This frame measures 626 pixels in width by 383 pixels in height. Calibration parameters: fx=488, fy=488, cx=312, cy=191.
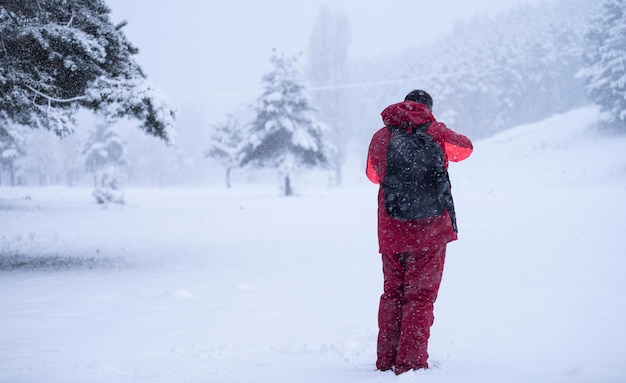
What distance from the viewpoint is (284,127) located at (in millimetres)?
29266

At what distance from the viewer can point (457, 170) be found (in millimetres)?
33781

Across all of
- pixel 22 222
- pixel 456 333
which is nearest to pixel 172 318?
pixel 456 333

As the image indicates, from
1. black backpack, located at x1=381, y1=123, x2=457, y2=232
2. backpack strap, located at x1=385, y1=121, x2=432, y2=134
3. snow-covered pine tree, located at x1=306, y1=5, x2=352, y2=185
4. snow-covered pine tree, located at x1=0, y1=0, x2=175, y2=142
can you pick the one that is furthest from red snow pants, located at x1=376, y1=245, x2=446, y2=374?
snow-covered pine tree, located at x1=306, y1=5, x2=352, y2=185

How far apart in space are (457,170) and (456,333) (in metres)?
30.8

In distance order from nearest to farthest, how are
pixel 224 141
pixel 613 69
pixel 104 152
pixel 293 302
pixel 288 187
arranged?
pixel 293 302 → pixel 288 187 → pixel 613 69 → pixel 224 141 → pixel 104 152

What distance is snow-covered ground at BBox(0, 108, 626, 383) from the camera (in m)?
3.51

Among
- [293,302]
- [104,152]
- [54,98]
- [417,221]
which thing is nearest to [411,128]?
[417,221]

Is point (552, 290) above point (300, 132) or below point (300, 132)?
below

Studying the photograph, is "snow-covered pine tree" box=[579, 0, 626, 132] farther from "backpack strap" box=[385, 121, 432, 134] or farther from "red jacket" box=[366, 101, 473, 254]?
"backpack strap" box=[385, 121, 432, 134]

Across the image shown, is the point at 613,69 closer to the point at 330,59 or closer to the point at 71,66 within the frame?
the point at 330,59

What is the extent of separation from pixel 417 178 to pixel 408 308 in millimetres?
877

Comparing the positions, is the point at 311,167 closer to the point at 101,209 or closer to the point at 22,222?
the point at 101,209

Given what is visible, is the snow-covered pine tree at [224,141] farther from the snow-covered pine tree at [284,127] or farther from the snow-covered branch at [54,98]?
the snow-covered branch at [54,98]

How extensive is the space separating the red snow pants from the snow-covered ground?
16 cm
